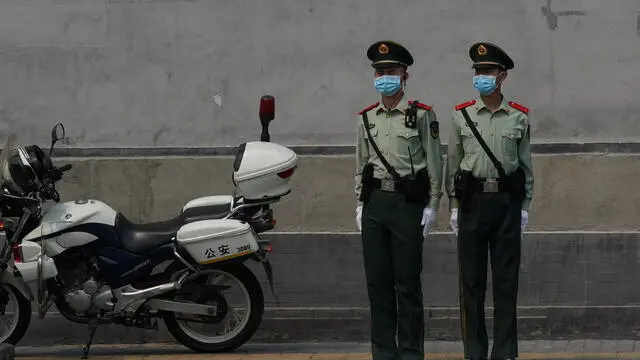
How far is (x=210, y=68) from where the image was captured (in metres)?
11.6

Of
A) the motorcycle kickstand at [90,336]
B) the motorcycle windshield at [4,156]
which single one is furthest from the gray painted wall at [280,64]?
the motorcycle kickstand at [90,336]

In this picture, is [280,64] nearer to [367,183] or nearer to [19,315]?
[367,183]

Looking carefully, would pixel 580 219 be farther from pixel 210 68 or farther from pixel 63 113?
pixel 63 113

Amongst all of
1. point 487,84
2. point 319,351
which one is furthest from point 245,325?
point 487,84

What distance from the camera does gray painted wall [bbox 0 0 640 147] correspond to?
1129 centimetres

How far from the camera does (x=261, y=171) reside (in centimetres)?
1016

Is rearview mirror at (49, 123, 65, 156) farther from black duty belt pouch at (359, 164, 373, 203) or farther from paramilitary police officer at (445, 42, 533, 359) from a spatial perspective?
paramilitary police officer at (445, 42, 533, 359)

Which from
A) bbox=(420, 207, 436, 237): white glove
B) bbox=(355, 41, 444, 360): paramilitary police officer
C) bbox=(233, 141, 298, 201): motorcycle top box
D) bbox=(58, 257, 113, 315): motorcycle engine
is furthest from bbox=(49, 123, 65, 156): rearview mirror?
bbox=(420, 207, 436, 237): white glove

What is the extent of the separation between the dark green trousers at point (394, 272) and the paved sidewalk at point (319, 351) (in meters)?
0.89

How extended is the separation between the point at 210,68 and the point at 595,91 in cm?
292

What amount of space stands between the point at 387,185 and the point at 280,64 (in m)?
2.71

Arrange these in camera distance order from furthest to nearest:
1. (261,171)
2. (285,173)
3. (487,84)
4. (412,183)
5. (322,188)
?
(322,188) < (285,173) < (261,171) < (487,84) < (412,183)

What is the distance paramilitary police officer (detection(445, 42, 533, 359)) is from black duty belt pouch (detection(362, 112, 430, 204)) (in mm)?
206

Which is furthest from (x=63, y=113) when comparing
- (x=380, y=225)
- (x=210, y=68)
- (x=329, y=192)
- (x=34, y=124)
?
(x=380, y=225)
